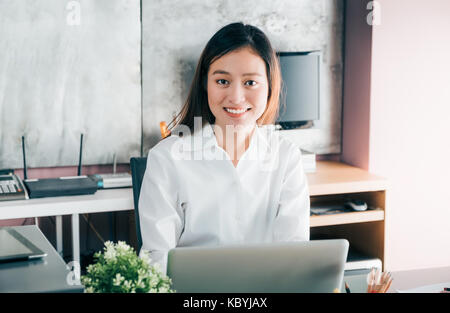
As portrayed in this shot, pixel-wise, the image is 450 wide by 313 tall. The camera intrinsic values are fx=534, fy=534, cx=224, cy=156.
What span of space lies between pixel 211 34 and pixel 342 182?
1.00 metres

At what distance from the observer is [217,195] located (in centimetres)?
161

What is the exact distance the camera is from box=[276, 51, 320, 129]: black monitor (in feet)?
8.80

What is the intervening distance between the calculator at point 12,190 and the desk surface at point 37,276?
1.33m

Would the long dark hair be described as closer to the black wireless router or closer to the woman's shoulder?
the woman's shoulder

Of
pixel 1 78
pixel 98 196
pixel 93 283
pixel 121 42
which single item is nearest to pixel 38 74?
pixel 1 78

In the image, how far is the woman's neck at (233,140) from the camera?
1.68m

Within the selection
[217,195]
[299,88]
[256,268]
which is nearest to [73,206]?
[217,195]

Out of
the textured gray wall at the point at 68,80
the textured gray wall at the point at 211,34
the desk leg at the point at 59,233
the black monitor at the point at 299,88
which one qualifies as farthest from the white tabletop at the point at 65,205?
the black monitor at the point at 299,88

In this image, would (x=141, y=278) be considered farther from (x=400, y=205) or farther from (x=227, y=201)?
(x=400, y=205)

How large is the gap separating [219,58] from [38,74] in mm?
1286

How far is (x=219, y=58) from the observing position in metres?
1.54

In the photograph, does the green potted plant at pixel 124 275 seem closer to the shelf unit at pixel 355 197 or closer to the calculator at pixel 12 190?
the calculator at pixel 12 190

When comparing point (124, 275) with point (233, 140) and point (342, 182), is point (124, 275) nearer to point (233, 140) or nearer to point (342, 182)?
point (233, 140)

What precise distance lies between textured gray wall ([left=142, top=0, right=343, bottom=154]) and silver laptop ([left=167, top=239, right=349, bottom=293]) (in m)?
1.89
